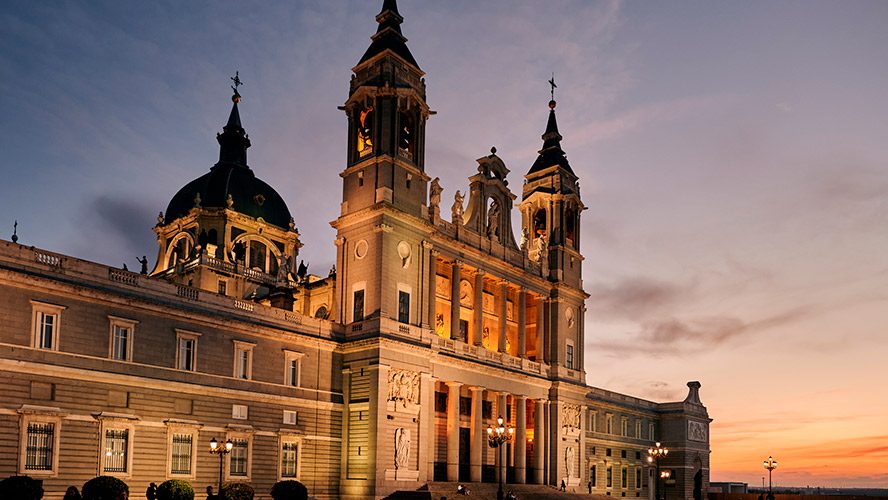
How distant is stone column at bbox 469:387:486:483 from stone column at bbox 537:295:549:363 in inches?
387

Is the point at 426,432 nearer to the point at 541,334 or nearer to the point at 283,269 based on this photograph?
the point at 541,334

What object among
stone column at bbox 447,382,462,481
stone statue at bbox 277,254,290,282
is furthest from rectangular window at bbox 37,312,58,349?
stone statue at bbox 277,254,290,282

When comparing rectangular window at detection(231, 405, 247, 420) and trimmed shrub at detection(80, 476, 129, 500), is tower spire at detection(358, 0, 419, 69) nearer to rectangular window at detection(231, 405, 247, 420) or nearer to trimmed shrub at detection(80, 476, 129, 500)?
rectangular window at detection(231, 405, 247, 420)

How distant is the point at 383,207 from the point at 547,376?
77.2ft

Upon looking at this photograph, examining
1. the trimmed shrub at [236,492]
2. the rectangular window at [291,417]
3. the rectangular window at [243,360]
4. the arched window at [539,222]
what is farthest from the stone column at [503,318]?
the trimmed shrub at [236,492]

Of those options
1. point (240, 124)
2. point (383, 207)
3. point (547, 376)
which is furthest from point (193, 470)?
point (240, 124)

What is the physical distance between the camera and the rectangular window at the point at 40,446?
35.6 metres

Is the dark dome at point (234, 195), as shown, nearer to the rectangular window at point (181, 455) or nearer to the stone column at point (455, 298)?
the stone column at point (455, 298)

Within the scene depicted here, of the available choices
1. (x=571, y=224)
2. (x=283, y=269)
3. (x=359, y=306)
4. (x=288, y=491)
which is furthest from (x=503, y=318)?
(x=288, y=491)

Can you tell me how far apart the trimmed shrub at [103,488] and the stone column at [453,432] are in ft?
85.7

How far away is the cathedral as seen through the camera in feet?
123

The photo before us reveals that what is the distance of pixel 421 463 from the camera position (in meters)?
51.5

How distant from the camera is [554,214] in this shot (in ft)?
235

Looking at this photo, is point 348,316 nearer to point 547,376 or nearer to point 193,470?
point 193,470
